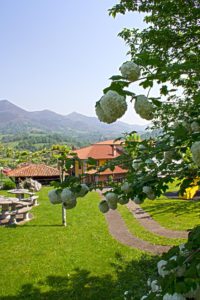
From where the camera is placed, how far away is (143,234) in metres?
11.5

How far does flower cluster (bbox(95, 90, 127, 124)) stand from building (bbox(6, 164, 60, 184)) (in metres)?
29.1

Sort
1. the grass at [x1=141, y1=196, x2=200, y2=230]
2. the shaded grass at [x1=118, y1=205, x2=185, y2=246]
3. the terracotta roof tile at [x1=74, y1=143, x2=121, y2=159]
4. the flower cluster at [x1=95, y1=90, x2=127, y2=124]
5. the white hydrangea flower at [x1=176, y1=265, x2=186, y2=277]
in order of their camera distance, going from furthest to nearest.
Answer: the terracotta roof tile at [x1=74, y1=143, x2=121, y2=159]
the grass at [x1=141, y1=196, x2=200, y2=230]
the shaded grass at [x1=118, y1=205, x2=185, y2=246]
the white hydrangea flower at [x1=176, y1=265, x2=186, y2=277]
the flower cluster at [x1=95, y1=90, x2=127, y2=124]

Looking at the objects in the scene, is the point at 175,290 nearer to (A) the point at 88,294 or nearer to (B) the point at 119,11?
(B) the point at 119,11

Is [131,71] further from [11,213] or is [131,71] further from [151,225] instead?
[11,213]

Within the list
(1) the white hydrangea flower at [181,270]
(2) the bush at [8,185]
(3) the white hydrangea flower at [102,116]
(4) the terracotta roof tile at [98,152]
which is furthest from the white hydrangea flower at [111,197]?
(4) the terracotta roof tile at [98,152]

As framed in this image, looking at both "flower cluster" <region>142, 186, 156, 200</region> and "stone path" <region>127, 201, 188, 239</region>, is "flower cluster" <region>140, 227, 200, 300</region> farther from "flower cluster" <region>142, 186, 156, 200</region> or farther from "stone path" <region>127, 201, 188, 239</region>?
"stone path" <region>127, 201, 188, 239</region>

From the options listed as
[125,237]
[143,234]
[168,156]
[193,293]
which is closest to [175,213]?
[143,234]

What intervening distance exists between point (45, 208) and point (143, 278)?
11209 millimetres

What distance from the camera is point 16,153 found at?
32438mm

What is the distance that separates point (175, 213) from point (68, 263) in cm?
805

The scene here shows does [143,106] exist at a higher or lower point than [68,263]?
higher

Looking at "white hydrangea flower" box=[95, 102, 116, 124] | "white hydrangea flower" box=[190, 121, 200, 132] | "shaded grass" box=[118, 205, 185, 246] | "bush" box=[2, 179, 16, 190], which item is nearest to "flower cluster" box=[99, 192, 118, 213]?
→ "white hydrangea flower" box=[190, 121, 200, 132]

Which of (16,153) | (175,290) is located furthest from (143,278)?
(16,153)

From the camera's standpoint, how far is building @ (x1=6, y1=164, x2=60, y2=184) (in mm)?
30078
